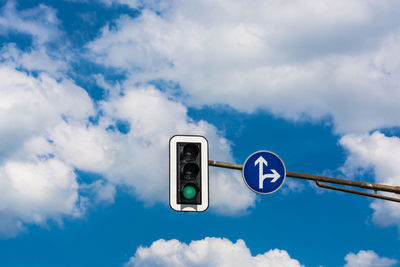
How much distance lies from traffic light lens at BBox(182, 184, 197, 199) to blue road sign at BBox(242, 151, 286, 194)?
1.38 m

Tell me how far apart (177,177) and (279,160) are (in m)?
2.11

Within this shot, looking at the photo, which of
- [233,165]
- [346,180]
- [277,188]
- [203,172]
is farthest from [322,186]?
[203,172]

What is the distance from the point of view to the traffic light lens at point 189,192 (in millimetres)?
7020

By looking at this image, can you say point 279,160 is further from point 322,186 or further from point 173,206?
point 173,206

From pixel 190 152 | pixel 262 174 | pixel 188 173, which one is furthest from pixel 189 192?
pixel 262 174

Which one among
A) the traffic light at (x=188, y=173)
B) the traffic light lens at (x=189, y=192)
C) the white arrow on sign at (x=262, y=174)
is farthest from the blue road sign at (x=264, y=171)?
the traffic light lens at (x=189, y=192)

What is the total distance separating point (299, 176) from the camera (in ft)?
27.7

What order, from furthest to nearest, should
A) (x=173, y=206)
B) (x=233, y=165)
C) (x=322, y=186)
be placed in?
1. (x=322, y=186)
2. (x=233, y=165)
3. (x=173, y=206)

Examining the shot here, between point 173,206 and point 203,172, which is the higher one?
point 203,172

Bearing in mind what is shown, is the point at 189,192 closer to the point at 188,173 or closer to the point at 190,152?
the point at 188,173

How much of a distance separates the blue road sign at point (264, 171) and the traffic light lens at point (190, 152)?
1326mm

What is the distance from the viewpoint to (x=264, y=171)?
819 centimetres

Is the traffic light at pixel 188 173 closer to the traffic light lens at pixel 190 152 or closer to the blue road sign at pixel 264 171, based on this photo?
the traffic light lens at pixel 190 152

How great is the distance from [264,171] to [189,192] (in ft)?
5.73
